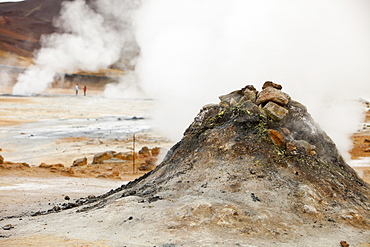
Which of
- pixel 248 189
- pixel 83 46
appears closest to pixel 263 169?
pixel 248 189

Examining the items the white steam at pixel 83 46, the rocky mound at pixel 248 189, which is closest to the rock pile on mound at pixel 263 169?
the rocky mound at pixel 248 189

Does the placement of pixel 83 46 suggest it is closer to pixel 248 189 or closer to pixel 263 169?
pixel 263 169

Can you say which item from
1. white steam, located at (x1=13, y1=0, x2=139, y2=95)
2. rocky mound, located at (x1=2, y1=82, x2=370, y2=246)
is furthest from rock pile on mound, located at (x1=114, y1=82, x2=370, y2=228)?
white steam, located at (x1=13, y1=0, x2=139, y2=95)

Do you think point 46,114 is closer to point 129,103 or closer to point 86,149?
point 129,103

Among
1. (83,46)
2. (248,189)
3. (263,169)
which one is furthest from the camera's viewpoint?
(83,46)

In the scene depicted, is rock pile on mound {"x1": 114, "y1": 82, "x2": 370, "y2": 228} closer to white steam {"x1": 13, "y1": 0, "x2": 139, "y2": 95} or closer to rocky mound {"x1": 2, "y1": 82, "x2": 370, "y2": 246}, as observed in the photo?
rocky mound {"x1": 2, "y1": 82, "x2": 370, "y2": 246}

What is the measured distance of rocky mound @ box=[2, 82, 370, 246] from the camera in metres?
3.84

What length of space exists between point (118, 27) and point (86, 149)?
1132 inches

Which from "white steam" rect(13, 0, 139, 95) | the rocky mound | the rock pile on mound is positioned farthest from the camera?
"white steam" rect(13, 0, 139, 95)

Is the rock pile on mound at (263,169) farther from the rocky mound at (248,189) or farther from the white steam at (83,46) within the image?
the white steam at (83,46)

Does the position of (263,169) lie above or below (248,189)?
above

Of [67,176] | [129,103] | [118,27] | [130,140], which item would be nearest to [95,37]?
[118,27]

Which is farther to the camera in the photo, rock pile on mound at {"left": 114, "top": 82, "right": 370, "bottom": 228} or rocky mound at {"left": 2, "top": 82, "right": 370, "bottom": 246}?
rock pile on mound at {"left": 114, "top": 82, "right": 370, "bottom": 228}

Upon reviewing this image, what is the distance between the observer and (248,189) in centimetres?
459
